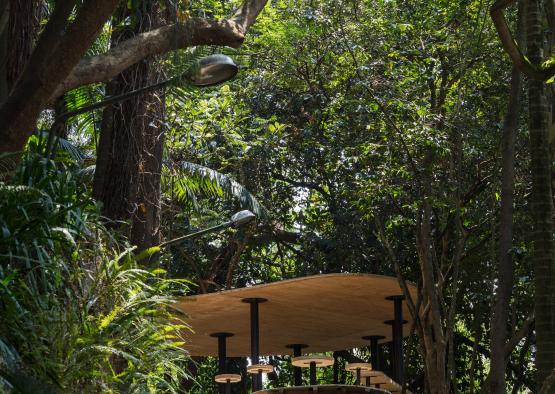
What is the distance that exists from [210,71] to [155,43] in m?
0.41

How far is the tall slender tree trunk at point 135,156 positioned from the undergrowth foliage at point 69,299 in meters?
1.76

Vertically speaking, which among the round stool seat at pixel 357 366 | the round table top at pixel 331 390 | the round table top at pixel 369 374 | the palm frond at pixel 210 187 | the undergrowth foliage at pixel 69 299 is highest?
the palm frond at pixel 210 187

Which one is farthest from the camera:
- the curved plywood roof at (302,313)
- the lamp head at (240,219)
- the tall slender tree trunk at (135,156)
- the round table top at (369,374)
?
the round table top at (369,374)

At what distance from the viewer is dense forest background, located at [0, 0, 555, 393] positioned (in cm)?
544

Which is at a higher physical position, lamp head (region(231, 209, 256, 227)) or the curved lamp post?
the curved lamp post

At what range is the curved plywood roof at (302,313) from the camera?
12117 millimetres

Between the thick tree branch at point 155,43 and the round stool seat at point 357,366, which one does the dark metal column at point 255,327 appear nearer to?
the round stool seat at point 357,366

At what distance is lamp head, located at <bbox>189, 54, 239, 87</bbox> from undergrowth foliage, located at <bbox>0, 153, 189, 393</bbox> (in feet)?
3.78

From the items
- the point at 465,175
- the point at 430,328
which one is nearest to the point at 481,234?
the point at 465,175

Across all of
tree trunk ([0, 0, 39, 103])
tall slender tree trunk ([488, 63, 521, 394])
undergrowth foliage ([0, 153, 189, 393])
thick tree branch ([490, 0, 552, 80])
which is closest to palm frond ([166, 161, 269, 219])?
tall slender tree trunk ([488, 63, 521, 394])

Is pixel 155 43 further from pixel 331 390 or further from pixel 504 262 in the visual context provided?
pixel 504 262

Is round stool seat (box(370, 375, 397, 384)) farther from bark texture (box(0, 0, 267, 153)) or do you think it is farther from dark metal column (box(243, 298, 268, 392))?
bark texture (box(0, 0, 267, 153))

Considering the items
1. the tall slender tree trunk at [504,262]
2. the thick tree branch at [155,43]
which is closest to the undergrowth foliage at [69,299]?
the thick tree branch at [155,43]

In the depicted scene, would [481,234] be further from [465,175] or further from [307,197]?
[307,197]
